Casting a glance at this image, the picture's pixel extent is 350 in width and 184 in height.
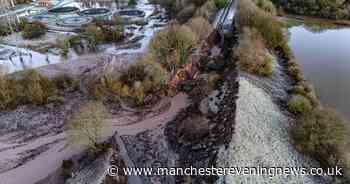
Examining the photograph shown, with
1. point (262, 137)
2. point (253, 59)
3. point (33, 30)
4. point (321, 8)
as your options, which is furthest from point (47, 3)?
point (262, 137)

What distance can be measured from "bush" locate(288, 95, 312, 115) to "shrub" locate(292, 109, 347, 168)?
398cm

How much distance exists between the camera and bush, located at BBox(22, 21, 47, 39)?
169ft

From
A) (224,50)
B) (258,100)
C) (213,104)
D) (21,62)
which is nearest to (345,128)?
(258,100)

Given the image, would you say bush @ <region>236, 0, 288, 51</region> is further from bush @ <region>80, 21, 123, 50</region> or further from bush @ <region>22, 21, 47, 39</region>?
bush @ <region>22, 21, 47, 39</region>

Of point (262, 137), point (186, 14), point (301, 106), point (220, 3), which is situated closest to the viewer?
point (262, 137)

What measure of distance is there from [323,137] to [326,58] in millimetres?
22896

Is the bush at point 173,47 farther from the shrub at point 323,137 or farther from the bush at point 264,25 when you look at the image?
the shrub at point 323,137

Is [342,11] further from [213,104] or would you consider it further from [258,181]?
[258,181]

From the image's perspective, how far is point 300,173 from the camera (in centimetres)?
1914

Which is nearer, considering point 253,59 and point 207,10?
point 253,59

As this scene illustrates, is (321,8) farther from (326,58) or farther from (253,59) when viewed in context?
(253,59)

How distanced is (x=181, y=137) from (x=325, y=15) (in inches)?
1905

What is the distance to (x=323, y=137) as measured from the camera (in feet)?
65.2

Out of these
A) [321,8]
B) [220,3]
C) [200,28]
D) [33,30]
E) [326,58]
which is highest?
[220,3]
